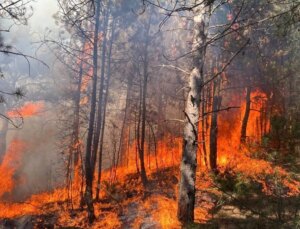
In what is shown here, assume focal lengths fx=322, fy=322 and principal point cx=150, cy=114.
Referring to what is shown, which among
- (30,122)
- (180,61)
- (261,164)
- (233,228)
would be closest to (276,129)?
(261,164)

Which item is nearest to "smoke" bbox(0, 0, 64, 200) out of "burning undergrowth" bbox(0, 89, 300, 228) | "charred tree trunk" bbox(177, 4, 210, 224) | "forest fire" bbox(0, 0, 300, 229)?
"forest fire" bbox(0, 0, 300, 229)

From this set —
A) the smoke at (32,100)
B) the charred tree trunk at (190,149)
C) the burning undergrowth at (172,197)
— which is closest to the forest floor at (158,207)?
the burning undergrowth at (172,197)

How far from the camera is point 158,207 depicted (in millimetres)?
13312

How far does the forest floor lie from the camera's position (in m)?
9.61

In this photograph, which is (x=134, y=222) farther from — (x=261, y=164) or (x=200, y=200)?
(x=261, y=164)

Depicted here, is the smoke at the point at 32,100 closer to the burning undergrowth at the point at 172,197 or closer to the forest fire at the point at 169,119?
the forest fire at the point at 169,119

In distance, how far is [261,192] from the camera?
11883 millimetres

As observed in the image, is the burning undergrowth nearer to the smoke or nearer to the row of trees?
the row of trees

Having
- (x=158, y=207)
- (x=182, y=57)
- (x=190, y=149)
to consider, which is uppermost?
(x=182, y=57)

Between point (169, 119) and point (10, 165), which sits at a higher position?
point (169, 119)

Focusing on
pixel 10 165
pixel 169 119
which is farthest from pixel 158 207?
pixel 10 165

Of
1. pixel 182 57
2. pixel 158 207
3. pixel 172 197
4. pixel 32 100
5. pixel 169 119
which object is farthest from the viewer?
pixel 32 100

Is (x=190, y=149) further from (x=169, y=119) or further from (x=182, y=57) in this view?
(x=182, y=57)

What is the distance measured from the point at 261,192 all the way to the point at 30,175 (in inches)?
1011
